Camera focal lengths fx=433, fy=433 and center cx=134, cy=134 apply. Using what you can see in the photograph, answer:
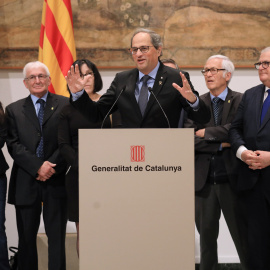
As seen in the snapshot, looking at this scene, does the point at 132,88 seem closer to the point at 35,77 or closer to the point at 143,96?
the point at 143,96

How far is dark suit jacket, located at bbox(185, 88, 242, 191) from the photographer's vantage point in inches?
133

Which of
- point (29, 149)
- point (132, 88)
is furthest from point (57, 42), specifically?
point (132, 88)

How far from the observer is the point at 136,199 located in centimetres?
238

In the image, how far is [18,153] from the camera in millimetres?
3459

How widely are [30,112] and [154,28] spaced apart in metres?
1.92

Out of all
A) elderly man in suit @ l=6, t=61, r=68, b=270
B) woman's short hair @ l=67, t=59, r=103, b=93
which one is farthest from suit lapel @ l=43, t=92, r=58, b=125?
woman's short hair @ l=67, t=59, r=103, b=93

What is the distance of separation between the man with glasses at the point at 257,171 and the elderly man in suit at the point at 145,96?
49 centimetres

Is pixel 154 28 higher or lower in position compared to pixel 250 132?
higher

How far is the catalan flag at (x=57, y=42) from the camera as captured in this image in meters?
4.44

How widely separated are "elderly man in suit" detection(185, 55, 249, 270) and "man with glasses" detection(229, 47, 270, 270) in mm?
150

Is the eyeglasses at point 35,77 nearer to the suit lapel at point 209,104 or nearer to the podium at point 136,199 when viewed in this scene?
the suit lapel at point 209,104

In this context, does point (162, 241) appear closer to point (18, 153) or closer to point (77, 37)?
point (18, 153)

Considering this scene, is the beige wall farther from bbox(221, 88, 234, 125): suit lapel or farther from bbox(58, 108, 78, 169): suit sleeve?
bbox(58, 108, 78, 169): suit sleeve

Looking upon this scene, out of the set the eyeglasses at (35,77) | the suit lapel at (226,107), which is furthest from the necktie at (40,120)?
the suit lapel at (226,107)
